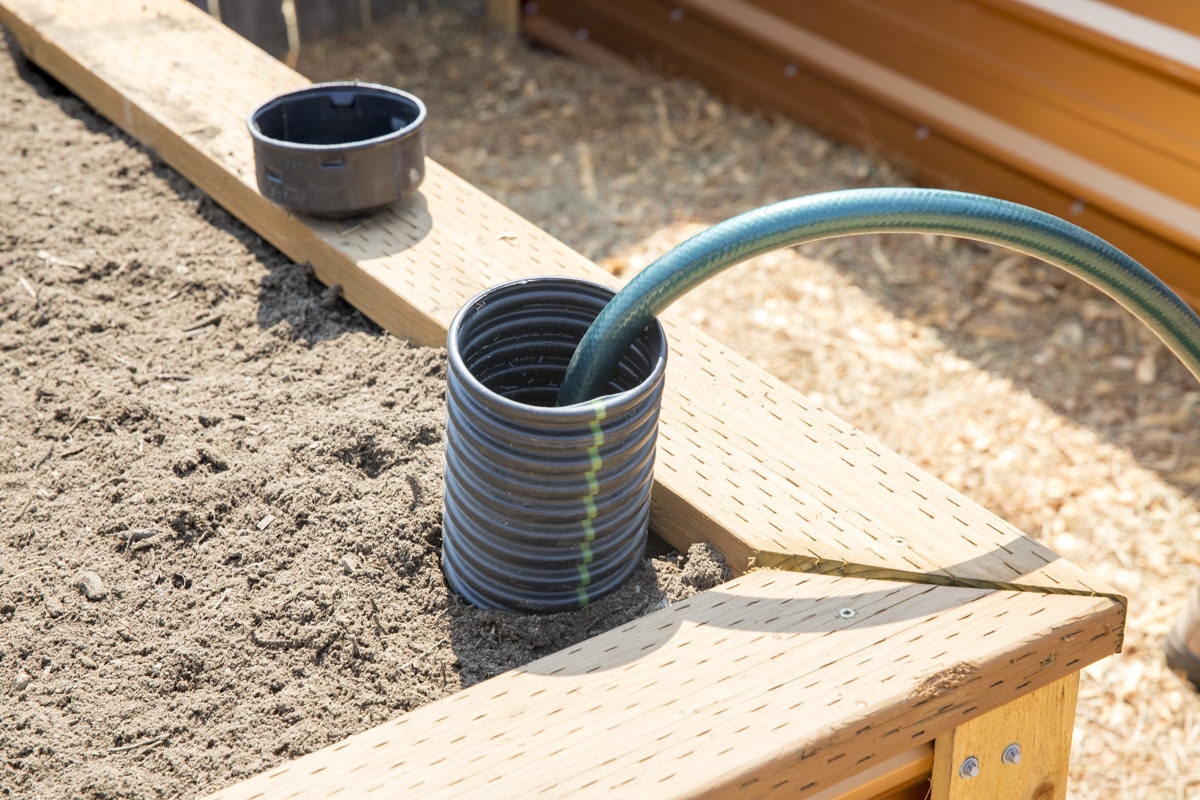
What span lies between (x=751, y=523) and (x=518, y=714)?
37 cm

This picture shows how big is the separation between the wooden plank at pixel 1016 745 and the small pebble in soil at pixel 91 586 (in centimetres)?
95

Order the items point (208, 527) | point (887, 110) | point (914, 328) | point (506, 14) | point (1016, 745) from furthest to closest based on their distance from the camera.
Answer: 1. point (506, 14)
2. point (887, 110)
3. point (914, 328)
4. point (208, 527)
5. point (1016, 745)

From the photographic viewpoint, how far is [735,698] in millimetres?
1073

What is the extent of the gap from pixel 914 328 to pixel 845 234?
8.60 feet

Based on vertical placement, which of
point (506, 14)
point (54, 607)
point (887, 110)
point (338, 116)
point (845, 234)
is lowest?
point (506, 14)

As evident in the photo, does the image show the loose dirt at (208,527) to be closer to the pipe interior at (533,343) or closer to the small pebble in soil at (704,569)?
the small pebble in soil at (704,569)

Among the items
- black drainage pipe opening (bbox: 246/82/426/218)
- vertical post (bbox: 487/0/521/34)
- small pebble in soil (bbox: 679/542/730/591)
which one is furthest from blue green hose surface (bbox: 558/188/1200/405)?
vertical post (bbox: 487/0/521/34)

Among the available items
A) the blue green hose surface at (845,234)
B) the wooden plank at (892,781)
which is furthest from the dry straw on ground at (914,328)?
the blue green hose surface at (845,234)

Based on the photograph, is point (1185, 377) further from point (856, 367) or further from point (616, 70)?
point (616, 70)

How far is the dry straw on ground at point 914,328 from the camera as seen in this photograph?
2787 millimetres

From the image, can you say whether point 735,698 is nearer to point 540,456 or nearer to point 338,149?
point 540,456

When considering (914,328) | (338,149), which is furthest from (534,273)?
(914,328)

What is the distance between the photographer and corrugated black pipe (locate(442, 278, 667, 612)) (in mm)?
1089

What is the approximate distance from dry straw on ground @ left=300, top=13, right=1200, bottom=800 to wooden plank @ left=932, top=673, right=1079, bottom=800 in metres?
1.40
